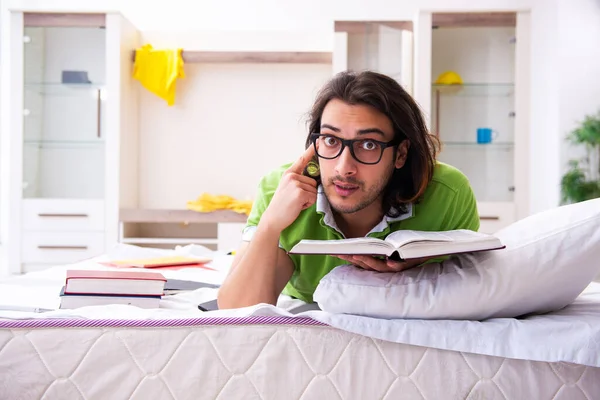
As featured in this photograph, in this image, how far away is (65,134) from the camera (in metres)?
4.24

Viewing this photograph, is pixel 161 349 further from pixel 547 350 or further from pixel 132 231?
pixel 132 231

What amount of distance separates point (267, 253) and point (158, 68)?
10.2ft

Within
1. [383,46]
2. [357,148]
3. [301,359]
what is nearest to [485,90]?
[383,46]

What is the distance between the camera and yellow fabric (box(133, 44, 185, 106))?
4.31m

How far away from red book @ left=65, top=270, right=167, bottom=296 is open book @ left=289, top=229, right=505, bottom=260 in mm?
610

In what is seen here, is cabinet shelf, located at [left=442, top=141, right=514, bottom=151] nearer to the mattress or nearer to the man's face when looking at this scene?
the man's face

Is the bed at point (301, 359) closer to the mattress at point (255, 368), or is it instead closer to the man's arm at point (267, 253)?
the mattress at point (255, 368)

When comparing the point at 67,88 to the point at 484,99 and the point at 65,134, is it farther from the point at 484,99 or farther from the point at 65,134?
the point at 484,99

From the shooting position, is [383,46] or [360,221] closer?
[360,221]

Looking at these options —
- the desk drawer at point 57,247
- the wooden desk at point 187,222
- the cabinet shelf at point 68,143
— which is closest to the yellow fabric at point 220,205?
the wooden desk at point 187,222

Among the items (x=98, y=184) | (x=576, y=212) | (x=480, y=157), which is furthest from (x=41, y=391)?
(x=480, y=157)

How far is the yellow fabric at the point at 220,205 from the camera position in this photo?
405 cm

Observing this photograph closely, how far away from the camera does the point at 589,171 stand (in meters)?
4.39

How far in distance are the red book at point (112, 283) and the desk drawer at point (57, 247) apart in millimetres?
2629
